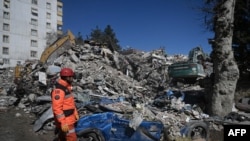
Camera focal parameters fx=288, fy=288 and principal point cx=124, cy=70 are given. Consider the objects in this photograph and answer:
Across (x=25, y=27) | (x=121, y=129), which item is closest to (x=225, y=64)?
(x=121, y=129)

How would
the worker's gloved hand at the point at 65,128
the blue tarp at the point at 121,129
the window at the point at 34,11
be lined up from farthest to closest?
the window at the point at 34,11 < the blue tarp at the point at 121,129 < the worker's gloved hand at the point at 65,128

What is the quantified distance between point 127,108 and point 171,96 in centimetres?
Answer: 311

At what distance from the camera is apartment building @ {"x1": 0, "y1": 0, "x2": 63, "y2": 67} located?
43.7 m

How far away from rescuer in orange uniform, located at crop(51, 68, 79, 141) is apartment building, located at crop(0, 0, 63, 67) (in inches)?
1595

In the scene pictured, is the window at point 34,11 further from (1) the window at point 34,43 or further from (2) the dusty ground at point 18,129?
(2) the dusty ground at point 18,129

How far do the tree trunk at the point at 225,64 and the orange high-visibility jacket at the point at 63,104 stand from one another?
6424 mm

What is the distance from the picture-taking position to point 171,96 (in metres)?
11.8

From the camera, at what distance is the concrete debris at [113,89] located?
9.39 meters

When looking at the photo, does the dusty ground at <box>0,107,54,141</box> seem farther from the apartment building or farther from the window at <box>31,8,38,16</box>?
→ the window at <box>31,8,38,16</box>

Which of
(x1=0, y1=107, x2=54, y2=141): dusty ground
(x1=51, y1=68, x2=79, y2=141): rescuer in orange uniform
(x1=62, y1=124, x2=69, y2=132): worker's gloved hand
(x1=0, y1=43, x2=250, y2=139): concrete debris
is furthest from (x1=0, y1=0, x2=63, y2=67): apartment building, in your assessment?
(x1=62, y1=124, x2=69, y2=132): worker's gloved hand

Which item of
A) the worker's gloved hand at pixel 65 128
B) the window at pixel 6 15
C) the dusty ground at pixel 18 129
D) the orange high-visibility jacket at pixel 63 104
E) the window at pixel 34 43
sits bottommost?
the dusty ground at pixel 18 129

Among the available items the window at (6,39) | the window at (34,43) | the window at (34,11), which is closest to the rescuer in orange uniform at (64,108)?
the window at (6,39)

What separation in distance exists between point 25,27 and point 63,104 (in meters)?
44.3

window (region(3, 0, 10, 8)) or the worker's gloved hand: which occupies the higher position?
window (region(3, 0, 10, 8))
